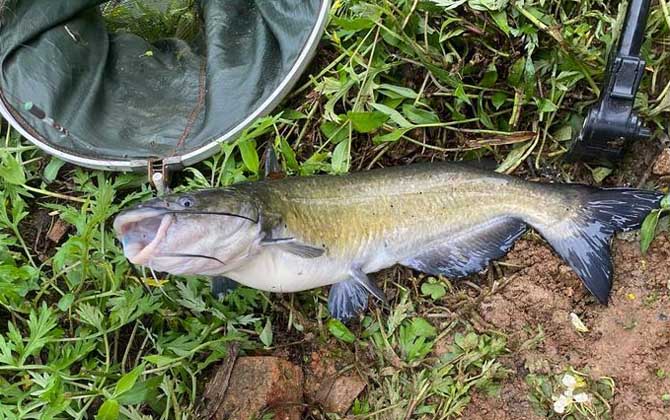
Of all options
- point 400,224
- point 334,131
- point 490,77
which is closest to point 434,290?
point 400,224

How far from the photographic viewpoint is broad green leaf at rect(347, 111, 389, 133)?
2621mm

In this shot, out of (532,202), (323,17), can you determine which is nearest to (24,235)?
(323,17)

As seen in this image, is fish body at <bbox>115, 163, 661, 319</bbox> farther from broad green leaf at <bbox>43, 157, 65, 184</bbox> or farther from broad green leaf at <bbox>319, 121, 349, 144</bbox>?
broad green leaf at <bbox>43, 157, 65, 184</bbox>

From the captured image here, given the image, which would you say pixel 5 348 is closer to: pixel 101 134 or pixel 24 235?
pixel 24 235

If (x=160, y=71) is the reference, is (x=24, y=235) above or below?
below

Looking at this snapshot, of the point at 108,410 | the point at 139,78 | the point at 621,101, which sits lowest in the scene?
the point at 108,410

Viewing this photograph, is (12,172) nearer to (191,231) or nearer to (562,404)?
(191,231)

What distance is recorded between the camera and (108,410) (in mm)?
2203

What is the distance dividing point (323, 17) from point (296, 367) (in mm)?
1466

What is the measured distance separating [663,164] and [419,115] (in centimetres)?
94

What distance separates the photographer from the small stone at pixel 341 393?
2611 mm

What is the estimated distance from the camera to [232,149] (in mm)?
2783

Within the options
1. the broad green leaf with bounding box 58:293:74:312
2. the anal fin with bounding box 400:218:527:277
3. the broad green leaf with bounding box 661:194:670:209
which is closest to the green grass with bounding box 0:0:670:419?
the broad green leaf with bounding box 58:293:74:312

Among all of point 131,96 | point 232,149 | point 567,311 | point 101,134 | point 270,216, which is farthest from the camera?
point 131,96
